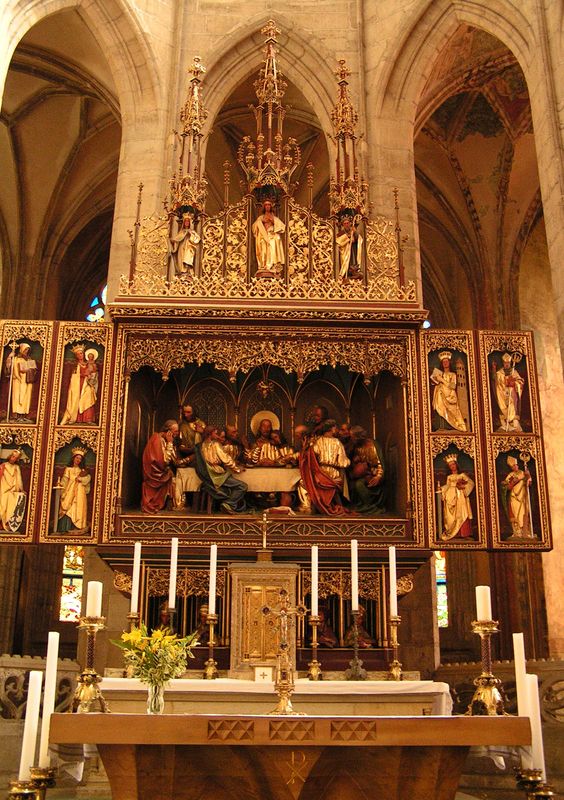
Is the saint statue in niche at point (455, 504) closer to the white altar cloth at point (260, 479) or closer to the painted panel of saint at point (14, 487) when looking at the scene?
the white altar cloth at point (260, 479)

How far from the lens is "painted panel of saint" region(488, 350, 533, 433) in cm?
972

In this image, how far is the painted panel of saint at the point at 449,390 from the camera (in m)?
9.63

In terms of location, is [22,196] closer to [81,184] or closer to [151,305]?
[81,184]

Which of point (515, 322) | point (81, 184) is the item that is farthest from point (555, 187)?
point (81, 184)

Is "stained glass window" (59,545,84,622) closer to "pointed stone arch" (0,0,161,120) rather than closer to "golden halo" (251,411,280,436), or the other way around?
"pointed stone arch" (0,0,161,120)

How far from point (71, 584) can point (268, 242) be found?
39.1ft

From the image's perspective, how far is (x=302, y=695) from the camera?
24.3 ft

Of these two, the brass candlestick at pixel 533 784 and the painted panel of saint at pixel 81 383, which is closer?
the brass candlestick at pixel 533 784

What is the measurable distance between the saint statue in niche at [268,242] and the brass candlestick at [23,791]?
6559 mm

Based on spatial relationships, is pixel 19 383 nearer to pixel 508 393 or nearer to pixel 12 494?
pixel 12 494

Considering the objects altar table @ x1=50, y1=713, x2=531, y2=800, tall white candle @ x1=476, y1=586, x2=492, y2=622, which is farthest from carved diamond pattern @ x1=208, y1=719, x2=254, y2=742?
tall white candle @ x1=476, y1=586, x2=492, y2=622

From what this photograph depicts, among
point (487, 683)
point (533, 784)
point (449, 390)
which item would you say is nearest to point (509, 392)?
point (449, 390)

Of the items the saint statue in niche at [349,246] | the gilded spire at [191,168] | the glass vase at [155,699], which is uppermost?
the gilded spire at [191,168]

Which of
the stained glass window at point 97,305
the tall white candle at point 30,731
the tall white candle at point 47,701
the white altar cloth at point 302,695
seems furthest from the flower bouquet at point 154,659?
the stained glass window at point 97,305
